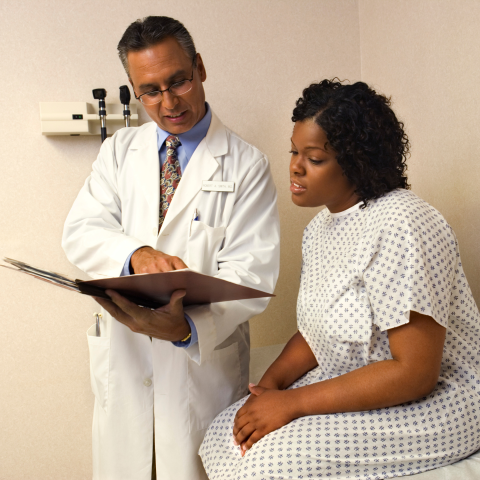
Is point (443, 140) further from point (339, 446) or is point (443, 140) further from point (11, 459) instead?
point (11, 459)

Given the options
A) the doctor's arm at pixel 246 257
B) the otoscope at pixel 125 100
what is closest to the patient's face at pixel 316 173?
the doctor's arm at pixel 246 257

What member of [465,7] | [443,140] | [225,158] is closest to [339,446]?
[225,158]

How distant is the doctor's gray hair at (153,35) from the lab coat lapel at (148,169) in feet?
0.89

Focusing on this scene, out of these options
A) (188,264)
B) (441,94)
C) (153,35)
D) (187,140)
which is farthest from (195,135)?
(441,94)

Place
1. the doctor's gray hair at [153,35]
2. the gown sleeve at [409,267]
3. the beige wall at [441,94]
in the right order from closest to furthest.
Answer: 1. the gown sleeve at [409,267]
2. the doctor's gray hair at [153,35]
3. the beige wall at [441,94]

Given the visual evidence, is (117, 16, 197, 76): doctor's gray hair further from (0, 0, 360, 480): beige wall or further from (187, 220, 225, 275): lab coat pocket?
(0, 0, 360, 480): beige wall

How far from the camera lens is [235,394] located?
151cm

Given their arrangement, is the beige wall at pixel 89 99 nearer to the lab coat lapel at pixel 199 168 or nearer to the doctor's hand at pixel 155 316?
the lab coat lapel at pixel 199 168

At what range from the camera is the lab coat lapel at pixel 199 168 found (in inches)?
56.7

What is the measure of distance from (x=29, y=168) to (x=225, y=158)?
94cm

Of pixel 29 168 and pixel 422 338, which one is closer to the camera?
pixel 422 338

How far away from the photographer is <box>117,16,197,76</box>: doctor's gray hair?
138 centimetres

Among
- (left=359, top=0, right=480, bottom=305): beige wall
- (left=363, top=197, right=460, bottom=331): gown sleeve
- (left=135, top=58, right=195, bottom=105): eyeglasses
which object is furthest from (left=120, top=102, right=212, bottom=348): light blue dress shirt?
(left=359, top=0, right=480, bottom=305): beige wall

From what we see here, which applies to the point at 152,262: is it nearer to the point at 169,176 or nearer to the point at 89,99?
the point at 169,176
